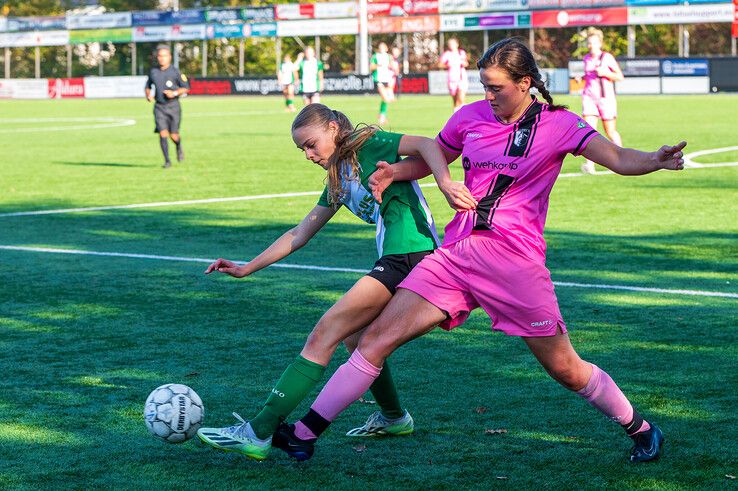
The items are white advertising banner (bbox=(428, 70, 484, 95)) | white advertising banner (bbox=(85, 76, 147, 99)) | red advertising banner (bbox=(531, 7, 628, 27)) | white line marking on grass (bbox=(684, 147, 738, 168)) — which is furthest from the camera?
white advertising banner (bbox=(85, 76, 147, 99))

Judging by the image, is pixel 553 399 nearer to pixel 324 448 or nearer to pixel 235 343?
pixel 324 448

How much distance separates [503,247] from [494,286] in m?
0.16

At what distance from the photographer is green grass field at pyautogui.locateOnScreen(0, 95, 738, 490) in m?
5.27

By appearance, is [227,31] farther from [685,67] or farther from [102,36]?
[685,67]

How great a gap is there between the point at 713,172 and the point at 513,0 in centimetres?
4540

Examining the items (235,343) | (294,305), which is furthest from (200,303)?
(235,343)

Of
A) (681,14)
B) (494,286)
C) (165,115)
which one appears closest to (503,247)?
(494,286)

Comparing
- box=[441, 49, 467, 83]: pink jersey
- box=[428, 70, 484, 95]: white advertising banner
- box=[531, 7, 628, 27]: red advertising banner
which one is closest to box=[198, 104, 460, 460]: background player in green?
box=[441, 49, 467, 83]: pink jersey

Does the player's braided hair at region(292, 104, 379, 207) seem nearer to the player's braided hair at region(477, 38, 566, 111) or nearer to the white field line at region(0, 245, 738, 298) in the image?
the player's braided hair at region(477, 38, 566, 111)

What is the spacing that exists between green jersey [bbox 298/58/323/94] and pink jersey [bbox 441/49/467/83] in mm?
3941

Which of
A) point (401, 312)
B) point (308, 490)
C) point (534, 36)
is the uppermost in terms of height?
point (534, 36)

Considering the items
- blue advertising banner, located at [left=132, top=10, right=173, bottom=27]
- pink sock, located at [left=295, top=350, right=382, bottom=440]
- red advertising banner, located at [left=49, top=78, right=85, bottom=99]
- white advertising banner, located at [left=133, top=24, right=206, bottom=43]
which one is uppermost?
blue advertising banner, located at [left=132, top=10, right=173, bottom=27]

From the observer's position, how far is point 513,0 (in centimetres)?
6175

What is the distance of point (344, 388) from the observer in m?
Result: 5.17
